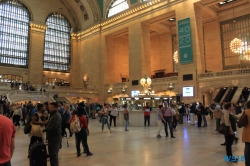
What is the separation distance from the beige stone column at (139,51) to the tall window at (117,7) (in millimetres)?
3537

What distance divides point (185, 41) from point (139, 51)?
5.42 m

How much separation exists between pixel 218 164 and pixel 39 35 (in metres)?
29.6

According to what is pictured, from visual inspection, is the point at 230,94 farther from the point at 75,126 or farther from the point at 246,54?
the point at 75,126

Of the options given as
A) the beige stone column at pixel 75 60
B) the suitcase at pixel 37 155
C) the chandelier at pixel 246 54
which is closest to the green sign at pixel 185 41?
the chandelier at pixel 246 54

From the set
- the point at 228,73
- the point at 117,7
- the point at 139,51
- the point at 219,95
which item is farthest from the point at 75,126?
the point at 117,7

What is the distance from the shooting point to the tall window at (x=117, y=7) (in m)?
26.1

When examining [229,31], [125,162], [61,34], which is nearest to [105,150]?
[125,162]

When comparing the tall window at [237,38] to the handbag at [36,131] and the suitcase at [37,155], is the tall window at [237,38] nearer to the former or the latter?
the handbag at [36,131]

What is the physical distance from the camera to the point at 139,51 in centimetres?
2347

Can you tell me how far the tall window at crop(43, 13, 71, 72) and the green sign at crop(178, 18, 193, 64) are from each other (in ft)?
61.4

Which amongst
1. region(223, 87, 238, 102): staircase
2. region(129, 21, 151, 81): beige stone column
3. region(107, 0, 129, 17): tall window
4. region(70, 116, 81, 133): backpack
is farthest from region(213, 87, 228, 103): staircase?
region(107, 0, 129, 17): tall window

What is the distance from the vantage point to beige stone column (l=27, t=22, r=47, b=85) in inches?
1109

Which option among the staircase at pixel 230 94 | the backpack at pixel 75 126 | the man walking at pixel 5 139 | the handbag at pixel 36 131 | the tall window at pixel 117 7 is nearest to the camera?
the man walking at pixel 5 139

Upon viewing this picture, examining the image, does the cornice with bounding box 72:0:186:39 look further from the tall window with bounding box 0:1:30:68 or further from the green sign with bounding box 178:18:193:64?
the tall window with bounding box 0:1:30:68
